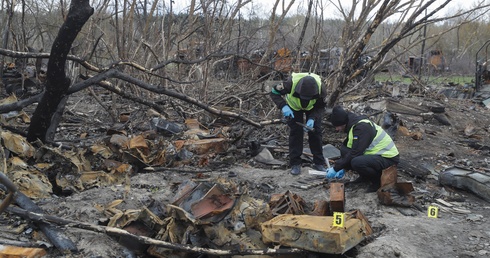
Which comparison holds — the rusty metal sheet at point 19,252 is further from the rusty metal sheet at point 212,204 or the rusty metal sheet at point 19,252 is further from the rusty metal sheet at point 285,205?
the rusty metal sheet at point 285,205

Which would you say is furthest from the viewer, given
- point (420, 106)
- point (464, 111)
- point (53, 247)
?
point (464, 111)

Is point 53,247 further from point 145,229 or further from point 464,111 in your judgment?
point 464,111

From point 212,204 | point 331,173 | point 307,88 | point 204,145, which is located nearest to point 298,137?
point 307,88

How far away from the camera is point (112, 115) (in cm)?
873

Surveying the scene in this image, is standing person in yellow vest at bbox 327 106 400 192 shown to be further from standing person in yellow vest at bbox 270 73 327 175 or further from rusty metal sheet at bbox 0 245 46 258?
rusty metal sheet at bbox 0 245 46 258

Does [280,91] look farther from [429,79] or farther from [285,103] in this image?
[429,79]

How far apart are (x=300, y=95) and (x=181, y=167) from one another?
75.4 inches

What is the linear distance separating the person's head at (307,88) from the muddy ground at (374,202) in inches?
44.1

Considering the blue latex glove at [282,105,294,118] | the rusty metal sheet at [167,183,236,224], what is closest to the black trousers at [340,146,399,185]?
the blue latex glove at [282,105,294,118]

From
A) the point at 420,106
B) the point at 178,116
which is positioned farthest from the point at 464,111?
the point at 178,116

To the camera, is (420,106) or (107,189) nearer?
(107,189)

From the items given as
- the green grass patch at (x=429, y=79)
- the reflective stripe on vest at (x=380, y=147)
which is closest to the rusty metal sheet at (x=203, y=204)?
the reflective stripe on vest at (x=380, y=147)

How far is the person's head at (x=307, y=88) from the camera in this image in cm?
608

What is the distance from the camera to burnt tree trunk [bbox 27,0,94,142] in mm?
4809
